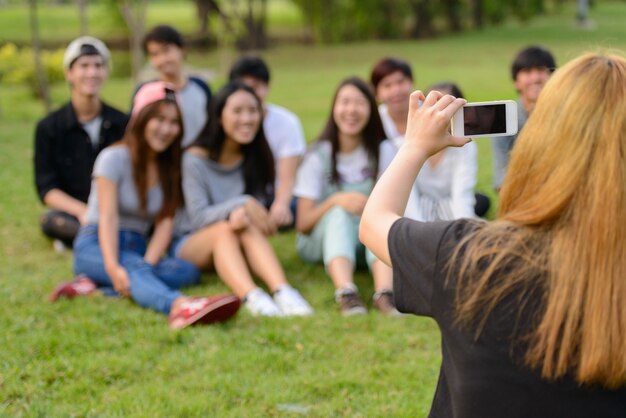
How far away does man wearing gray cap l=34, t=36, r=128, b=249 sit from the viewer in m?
5.78

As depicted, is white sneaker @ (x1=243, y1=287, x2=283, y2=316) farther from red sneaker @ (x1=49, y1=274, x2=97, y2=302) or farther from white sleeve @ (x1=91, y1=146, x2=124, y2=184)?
white sleeve @ (x1=91, y1=146, x2=124, y2=184)

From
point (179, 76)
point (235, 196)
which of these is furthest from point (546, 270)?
point (179, 76)

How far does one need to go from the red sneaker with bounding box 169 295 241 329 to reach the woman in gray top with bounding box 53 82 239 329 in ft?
1.25

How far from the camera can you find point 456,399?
1.84 metres

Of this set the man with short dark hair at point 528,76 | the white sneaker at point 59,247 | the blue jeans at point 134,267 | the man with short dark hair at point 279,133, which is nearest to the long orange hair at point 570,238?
the blue jeans at point 134,267

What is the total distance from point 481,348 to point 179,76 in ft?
16.0

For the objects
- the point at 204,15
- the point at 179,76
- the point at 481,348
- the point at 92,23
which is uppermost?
the point at 92,23

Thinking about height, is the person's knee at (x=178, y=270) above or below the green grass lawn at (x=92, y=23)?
below

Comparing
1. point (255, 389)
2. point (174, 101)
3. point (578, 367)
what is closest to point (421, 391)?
point (255, 389)

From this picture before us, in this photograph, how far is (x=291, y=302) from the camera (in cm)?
460

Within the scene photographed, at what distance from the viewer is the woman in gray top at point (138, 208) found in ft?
15.6

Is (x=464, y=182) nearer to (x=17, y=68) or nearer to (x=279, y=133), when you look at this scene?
(x=279, y=133)

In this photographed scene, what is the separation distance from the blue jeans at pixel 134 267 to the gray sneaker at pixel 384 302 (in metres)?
1.07

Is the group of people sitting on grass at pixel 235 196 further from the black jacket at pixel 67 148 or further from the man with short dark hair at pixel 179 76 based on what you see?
the man with short dark hair at pixel 179 76
